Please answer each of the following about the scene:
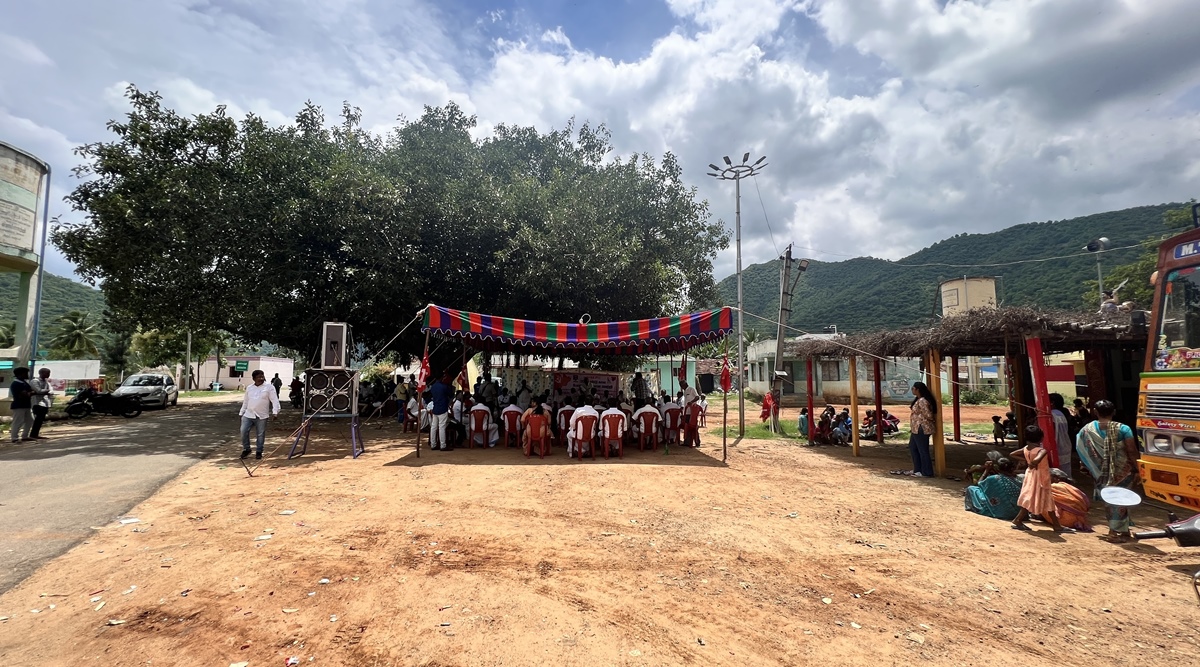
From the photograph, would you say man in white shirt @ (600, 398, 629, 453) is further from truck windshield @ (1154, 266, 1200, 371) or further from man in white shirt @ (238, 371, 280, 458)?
truck windshield @ (1154, 266, 1200, 371)

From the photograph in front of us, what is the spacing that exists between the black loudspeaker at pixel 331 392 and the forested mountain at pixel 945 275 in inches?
1031

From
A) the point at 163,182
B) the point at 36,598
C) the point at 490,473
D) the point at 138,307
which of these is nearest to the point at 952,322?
the point at 490,473

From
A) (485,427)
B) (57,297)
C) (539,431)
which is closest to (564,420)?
(539,431)

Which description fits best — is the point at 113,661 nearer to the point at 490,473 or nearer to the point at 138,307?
the point at 490,473

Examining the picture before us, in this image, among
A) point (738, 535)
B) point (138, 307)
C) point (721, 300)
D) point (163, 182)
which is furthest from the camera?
point (721, 300)

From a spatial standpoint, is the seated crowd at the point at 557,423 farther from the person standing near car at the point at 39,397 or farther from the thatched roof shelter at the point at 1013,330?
the person standing near car at the point at 39,397

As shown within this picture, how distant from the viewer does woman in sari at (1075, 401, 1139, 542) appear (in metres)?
5.16

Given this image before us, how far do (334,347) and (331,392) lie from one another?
84cm

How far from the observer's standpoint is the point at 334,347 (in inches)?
384

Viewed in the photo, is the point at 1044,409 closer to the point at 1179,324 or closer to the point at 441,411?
the point at 1179,324

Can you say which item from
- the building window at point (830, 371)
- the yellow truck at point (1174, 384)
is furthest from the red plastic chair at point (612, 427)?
the building window at point (830, 371)

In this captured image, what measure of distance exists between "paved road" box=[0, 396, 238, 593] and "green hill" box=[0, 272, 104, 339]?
2684 inches

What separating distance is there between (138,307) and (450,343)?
7968 millimetres

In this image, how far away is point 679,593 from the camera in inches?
148
